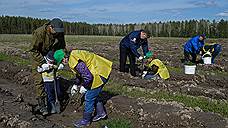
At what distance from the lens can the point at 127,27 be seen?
65500mm

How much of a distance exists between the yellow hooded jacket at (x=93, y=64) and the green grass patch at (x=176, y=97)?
1.93 metres

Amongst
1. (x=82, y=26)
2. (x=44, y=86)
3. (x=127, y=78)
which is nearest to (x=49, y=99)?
(x=44, y=86)

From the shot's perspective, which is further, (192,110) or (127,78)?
(127,78)

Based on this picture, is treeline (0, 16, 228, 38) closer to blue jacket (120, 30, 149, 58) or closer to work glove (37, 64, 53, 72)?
blue jacket (120, 30, 149, 58)

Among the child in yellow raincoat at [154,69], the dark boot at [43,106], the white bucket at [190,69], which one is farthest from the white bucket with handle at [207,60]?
the dark boot at [43,106]

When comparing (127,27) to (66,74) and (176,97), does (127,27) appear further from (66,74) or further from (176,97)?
(176,97)

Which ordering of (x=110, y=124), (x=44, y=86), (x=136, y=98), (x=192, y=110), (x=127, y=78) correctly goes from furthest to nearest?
(x=127, y=78) → (x=136, y=98) → (x=44, y=86) → (x=192, y=110) → (x=110, y=124)

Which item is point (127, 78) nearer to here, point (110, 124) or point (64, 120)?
point (64, 120)

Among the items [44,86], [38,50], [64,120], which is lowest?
[64,120]

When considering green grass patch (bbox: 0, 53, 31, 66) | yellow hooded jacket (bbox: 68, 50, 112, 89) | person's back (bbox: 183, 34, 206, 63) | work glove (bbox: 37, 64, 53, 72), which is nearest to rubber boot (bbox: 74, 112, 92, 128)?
yellow hooded jacket (bbox: 68, 50, 112, 89)

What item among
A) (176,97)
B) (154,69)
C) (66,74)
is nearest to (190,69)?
(154,69)

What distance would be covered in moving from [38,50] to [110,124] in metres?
2.17

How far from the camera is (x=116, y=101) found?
7.46m

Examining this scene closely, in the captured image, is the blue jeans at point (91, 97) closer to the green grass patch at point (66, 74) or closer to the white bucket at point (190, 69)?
the green grass patch at point (66, 74)
